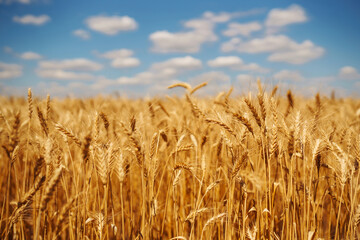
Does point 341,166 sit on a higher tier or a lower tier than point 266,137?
lower

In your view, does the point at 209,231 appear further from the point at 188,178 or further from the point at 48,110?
the point at 48,110

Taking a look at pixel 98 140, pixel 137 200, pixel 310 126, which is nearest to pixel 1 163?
pixel 137 200

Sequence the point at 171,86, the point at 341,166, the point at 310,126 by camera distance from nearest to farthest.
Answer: the point at 341,166, the point at 310,126, the point at 171,86

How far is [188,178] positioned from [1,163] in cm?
295

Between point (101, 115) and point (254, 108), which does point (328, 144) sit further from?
point (101, 115)

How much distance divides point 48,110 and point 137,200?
5.18 feet

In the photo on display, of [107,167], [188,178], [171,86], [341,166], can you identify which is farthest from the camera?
[171,86]

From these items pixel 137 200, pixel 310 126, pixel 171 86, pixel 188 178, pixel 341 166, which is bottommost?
pixel 137 200

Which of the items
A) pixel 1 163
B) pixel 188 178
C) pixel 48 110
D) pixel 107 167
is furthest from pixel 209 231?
pixel 1 163

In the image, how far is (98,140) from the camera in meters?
1.52

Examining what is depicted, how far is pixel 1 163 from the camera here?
3412 millimetres

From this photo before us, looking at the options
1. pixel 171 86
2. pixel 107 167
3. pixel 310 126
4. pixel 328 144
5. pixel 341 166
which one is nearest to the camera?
pixel 107 167

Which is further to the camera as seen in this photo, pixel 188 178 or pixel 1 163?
pixel 1 163

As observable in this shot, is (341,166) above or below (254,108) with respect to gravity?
below
